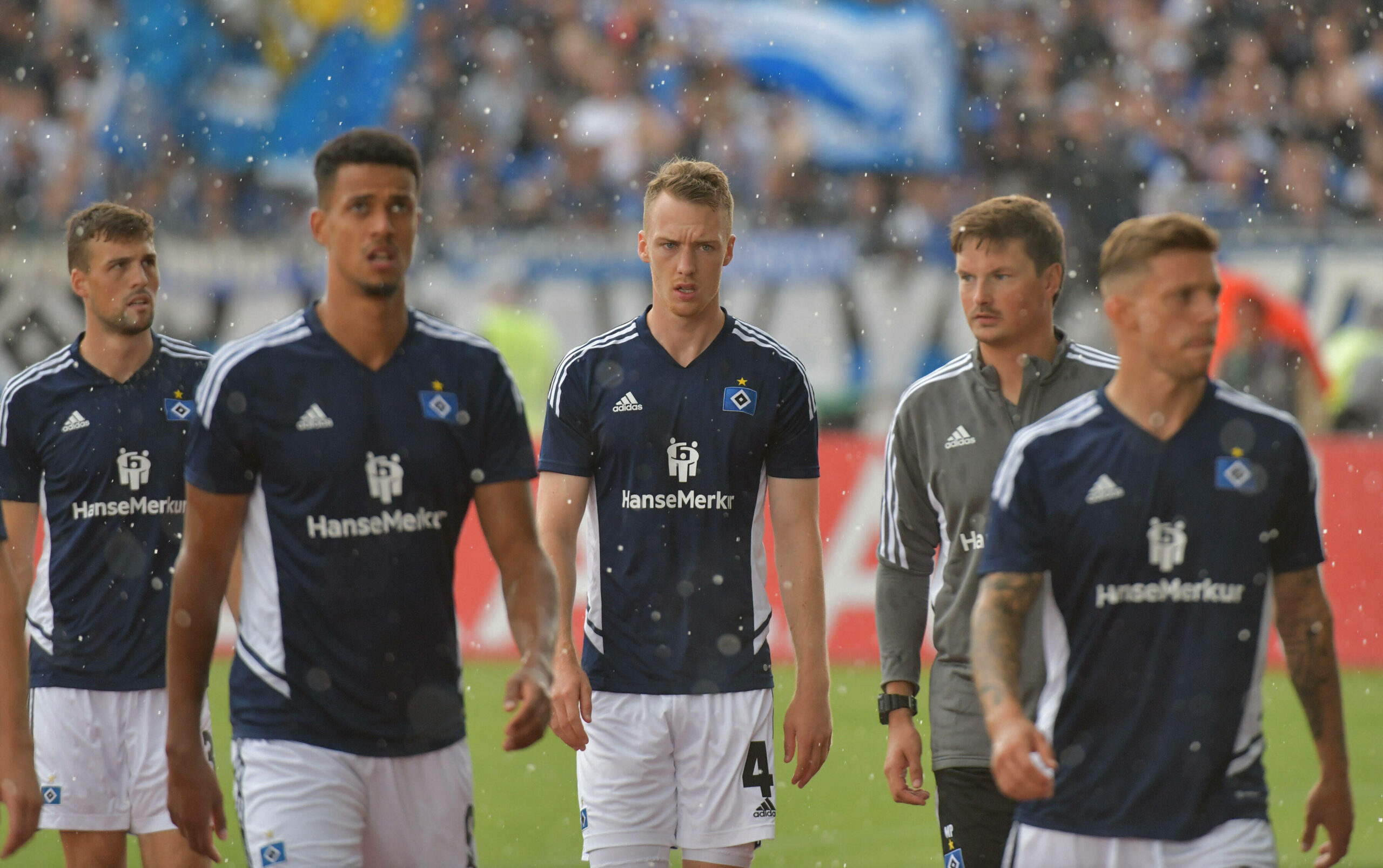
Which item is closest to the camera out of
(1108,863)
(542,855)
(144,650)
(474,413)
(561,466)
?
(1108,863)

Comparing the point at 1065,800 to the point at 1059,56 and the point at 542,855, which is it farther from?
the point at 1059,56

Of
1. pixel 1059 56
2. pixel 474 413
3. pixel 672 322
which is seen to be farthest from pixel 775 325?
pixel 474 413

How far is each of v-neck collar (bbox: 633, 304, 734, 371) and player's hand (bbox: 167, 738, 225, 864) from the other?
202cm

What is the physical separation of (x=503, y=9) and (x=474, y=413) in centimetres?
1858

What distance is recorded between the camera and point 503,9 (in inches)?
856

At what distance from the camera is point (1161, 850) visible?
12.1 feet

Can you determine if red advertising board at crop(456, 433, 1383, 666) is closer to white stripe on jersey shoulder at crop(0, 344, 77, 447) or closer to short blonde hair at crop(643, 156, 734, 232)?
white stripe on jersey shoulder at crop(0, 344, 77, 447)

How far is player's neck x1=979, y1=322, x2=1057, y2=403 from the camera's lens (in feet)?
16.1

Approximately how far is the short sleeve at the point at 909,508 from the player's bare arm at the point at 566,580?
100 cm

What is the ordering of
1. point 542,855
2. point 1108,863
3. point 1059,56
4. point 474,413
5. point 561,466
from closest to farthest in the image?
point 1108,863 < point 474,413 < point 561,466 < point 542,855 < point 1059,56

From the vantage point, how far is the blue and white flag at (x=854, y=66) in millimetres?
20703

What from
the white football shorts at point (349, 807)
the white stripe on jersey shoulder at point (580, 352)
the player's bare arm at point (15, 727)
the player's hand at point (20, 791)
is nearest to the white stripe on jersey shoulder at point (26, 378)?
the player's bare arm at point (15, 727)

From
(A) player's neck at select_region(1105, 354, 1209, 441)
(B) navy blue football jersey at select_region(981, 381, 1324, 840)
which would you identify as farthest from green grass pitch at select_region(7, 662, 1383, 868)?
(A) player's neck at select_region(1105, 354, 1209, 441)

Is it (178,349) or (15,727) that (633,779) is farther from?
(178,349)
